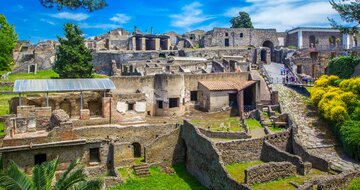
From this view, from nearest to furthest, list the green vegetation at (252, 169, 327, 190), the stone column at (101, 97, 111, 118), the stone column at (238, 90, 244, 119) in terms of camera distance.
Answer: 1. the green vegetation at (252, 169, 327, 190)
2. the stone column at (101, 97, 111, 118)
3. the stone column at (238, 90, 244, 119)

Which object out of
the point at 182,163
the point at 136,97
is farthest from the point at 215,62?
the point at 182,163

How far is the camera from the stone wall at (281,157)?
18484 millimetres

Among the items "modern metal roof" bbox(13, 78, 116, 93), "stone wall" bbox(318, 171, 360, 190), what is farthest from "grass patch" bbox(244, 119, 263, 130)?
"stone wall" bbox(318, 171, 360, 190)

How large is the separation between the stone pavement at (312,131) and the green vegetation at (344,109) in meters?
0.59

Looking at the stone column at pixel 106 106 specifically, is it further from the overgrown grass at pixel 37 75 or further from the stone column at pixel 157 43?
the stone column at pixel 157 43

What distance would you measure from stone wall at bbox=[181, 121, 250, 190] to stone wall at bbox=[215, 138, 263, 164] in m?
0.77

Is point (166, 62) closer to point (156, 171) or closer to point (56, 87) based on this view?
point (56, 87)

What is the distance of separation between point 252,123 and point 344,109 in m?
6.50

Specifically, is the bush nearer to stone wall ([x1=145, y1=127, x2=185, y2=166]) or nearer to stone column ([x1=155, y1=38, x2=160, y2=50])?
stone wall ([x1=145, y1=127, x2=185, y2=166])

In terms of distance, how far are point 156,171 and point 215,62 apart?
1979 centimetres

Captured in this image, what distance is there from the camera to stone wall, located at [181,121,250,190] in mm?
18206

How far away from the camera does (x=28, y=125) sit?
2386cm

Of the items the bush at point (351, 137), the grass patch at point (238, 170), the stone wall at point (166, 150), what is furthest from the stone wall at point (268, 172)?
the stone wall at point (166, 150)

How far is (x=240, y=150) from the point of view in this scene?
69.7 ft
